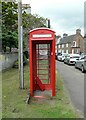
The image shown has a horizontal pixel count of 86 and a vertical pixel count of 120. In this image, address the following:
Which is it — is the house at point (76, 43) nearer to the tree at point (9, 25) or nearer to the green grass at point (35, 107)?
the tree at point (9, 25)

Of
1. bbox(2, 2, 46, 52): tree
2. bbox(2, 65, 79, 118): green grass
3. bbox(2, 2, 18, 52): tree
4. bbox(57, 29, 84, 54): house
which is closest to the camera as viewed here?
bbox(2, 65, 79, 118): green grass

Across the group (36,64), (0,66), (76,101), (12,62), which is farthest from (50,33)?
(12,62)

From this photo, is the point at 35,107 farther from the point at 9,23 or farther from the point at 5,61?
the point at 9,23

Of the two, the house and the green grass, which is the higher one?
the house

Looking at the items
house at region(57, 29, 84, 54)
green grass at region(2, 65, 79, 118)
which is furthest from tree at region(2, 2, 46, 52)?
house at region(57, 29, 84, 54)

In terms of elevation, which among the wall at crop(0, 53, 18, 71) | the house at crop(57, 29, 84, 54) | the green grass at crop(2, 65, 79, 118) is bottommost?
the green grass at crop(2, 65, 79, 118)

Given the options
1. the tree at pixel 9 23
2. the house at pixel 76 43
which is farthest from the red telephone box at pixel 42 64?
the house at pixel 76 43

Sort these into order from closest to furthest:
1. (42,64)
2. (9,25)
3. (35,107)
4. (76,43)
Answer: (35,107) < (42,64) < (9,25) < (76,43)

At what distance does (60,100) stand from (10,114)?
2.67 m

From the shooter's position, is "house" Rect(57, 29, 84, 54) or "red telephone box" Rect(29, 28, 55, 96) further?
"house" Rect(57, 29, 84, 54)

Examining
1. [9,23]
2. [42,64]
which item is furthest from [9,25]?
[42,64]

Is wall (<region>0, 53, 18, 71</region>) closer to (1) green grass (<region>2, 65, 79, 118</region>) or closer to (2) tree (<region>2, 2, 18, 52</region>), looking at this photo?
(2) tree (<region>2, 2, 18, 52</region>)

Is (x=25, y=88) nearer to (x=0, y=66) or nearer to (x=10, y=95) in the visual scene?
(x=10, y=95)

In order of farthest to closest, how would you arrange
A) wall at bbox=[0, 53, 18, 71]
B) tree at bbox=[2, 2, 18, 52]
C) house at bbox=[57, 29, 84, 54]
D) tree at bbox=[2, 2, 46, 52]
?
house at bbox=[57, 29, 84, 54] → tree at bbox=[2, 2, 18, 52] → tree at bbox=[2, 2, 46, 52] → wall at bbox=[0, 53, 18, 71]
